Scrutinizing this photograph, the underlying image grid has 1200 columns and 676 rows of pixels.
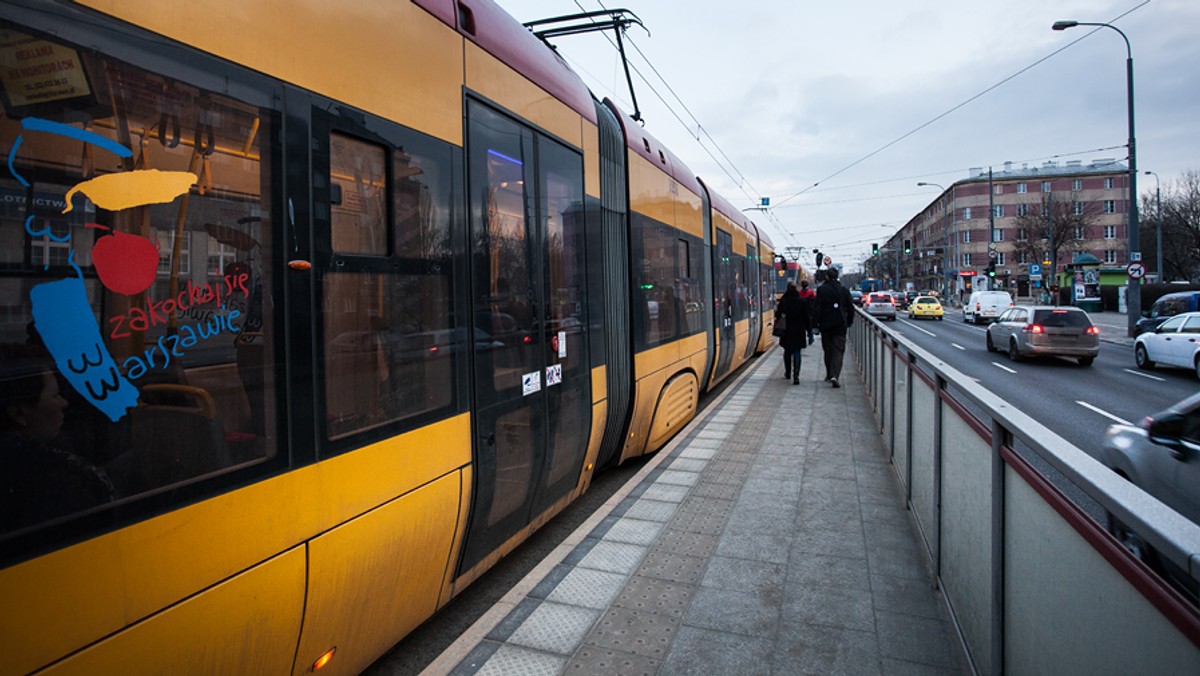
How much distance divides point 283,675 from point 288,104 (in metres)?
2.02

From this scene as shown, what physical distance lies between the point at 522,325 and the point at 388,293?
4.04 ft

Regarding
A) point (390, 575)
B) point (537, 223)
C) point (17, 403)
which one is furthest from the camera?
point (537, 223)

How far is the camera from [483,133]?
3.49 metres

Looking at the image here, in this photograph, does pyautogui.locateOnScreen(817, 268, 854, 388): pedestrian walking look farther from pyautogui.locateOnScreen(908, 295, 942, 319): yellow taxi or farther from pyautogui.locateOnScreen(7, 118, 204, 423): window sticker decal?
pyautogui.locateOnScreen(908, 295, 942, 319): yellow taxi

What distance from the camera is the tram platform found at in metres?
3.03

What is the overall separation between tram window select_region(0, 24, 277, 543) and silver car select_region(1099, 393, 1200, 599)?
15.7 feet

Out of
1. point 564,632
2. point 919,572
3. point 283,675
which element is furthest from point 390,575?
point 919,572

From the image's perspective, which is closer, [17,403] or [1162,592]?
[1162,592]

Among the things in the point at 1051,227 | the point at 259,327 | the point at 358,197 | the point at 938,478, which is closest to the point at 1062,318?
the point at 938,478

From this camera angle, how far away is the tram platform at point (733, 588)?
3027 mm

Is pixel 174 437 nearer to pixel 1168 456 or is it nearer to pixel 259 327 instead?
pixel 259 327

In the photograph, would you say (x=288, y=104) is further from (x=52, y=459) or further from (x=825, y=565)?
(x=825, y=565)

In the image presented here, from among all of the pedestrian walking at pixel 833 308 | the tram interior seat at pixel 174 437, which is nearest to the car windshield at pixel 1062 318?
the pedestrian walking at pixel 833 308

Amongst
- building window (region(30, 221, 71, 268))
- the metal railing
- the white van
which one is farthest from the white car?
the white van
